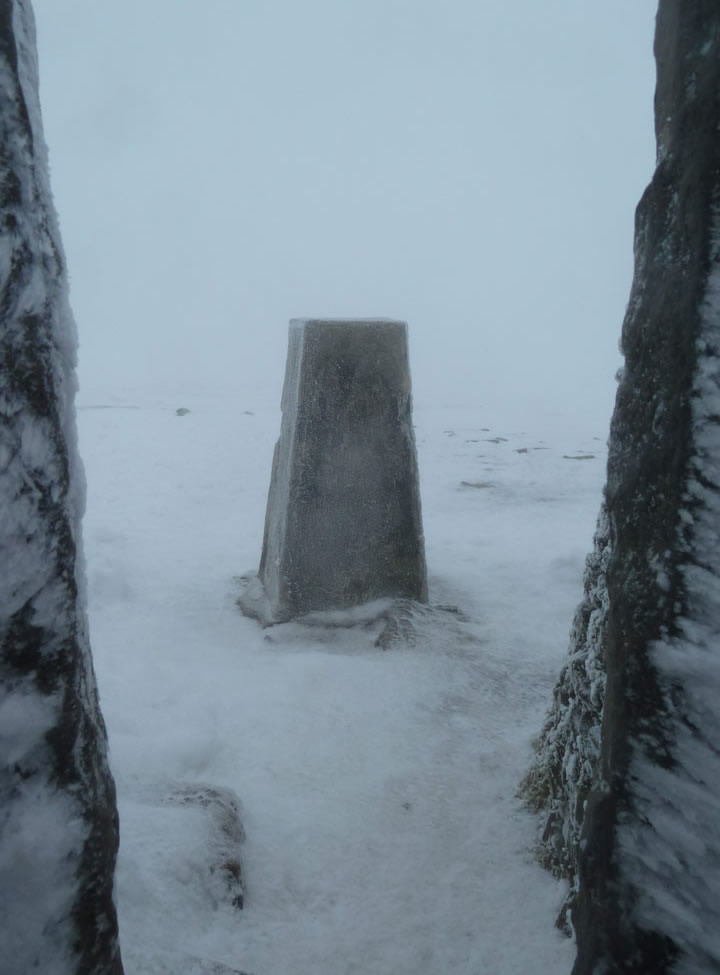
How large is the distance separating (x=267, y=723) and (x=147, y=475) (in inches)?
151

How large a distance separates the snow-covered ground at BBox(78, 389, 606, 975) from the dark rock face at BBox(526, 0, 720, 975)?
24.6 inches

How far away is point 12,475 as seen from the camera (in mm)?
817

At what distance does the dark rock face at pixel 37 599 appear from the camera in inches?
32.0

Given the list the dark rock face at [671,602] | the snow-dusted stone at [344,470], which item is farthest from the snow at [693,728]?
the snow-dusted stone at [344,470]

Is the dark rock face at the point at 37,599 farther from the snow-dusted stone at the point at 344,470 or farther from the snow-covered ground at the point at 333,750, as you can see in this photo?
the snow-dusted stone at the point at 344,470

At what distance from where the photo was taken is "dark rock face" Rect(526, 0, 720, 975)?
2.65 ft

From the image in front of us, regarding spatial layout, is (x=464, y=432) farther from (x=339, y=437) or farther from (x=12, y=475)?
(x=12, y=475)

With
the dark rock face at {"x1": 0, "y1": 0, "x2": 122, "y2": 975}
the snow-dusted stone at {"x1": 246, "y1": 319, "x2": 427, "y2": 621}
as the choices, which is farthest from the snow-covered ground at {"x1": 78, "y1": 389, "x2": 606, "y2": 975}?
the dark rock face at {"x1": 0, "y1": 0, "x2": 122, "y2": 975}

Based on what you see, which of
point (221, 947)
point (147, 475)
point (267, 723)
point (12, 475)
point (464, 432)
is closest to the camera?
point (12, 475)

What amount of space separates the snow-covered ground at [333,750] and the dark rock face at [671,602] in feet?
2.05

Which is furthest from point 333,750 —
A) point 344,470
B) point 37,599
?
point 37,599

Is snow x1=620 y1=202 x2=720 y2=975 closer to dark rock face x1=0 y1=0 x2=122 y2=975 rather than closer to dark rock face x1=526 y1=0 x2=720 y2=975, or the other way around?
dark rock face x1=526 y1=0 x2=720 y2=975

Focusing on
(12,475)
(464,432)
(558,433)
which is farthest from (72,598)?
(558,433)

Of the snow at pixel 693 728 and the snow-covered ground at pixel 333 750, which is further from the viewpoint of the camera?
the snow-covered ground at pixel 333 750
